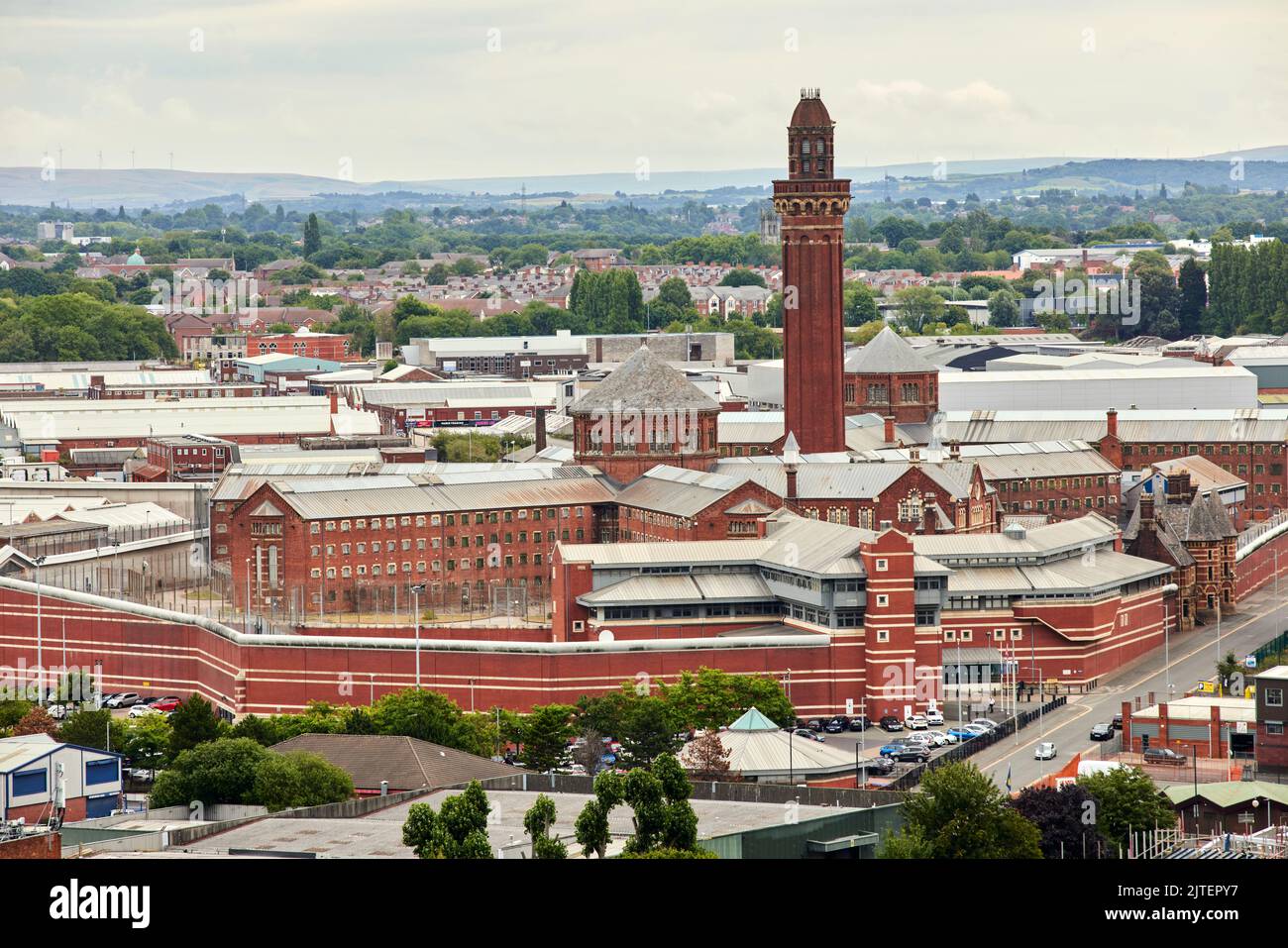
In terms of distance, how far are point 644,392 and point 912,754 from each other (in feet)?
117

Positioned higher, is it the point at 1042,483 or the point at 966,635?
the point at 1042,483

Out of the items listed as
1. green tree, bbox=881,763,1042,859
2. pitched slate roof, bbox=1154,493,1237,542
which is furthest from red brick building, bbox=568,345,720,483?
green tree, bbox=881,763,1042,859

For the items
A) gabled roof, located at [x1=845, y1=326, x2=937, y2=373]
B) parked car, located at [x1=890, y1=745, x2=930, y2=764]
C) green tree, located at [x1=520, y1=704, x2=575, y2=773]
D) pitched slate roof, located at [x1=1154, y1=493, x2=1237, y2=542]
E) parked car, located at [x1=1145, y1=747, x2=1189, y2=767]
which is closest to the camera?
parked car, located at [x1=1145, y1=747, x2=1189, y2=767]

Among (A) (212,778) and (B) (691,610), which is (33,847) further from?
(B) (691,610)

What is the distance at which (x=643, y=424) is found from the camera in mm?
96812

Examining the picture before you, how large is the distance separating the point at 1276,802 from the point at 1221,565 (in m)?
38.4

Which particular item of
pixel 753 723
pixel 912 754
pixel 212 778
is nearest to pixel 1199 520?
pixel 912 754

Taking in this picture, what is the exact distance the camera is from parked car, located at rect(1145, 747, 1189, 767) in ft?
198

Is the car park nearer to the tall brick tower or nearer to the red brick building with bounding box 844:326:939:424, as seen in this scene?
the tall brick tower

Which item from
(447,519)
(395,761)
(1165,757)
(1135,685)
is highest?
(447,519)

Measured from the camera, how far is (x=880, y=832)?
47406 millimetres

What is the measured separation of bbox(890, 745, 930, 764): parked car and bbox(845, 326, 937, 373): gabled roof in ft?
160
